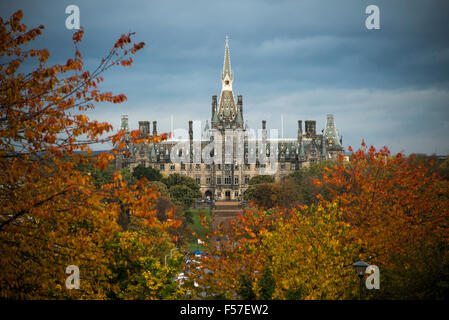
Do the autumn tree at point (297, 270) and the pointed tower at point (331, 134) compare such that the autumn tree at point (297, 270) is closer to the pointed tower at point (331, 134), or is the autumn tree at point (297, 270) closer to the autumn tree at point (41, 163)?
the autumn tree at point (41, 163)

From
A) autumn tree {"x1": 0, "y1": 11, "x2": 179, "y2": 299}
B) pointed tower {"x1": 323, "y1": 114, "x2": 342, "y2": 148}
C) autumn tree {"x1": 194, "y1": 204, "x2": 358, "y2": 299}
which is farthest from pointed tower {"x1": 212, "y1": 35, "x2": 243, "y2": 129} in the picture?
autumn tree {"x1": 0, "y1": 11, "x2": 179, "y2": 299}

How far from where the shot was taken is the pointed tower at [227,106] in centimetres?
14338

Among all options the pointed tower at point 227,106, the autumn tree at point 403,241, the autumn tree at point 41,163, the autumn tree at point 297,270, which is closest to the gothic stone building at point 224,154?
the pointed tower at point 227,106

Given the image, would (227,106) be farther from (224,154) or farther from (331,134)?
(331,134)

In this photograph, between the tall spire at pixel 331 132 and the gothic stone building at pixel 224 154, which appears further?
the tall spire at pixel 331 132

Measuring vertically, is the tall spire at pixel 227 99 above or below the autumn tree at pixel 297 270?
above

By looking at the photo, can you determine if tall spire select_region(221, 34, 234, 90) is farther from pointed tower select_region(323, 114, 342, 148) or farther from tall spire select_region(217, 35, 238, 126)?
pointed tower select_region(323, 114, 342, 148)

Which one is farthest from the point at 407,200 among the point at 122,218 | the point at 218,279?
the point at 122,218

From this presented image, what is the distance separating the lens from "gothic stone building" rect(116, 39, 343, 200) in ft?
470

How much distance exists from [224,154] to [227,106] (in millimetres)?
14492

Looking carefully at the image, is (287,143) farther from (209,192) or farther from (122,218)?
(122,218)

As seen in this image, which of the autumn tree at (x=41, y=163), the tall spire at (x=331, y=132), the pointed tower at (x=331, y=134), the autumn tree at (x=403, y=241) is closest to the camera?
the autumn tree at (x=41, y=163)
